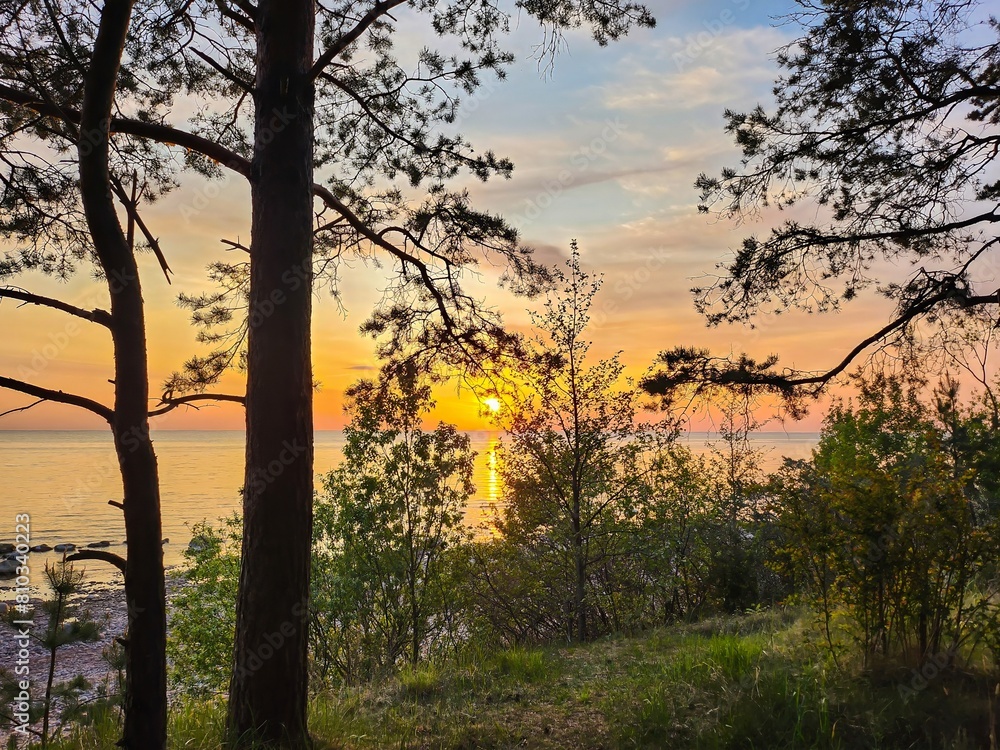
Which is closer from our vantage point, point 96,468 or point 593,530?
point 593,530

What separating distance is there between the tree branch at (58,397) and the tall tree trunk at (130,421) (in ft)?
0.33

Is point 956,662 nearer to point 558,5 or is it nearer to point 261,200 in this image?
point 261,200

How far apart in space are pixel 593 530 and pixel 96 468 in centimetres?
8610

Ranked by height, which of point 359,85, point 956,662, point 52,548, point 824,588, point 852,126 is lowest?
point 52,548

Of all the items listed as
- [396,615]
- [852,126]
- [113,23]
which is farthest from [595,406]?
[113,23]

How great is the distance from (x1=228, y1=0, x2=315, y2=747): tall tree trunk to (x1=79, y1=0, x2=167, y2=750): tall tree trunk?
2.59 ft

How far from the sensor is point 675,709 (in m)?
4.52

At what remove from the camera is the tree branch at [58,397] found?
338cm

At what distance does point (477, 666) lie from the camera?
6.57 m
